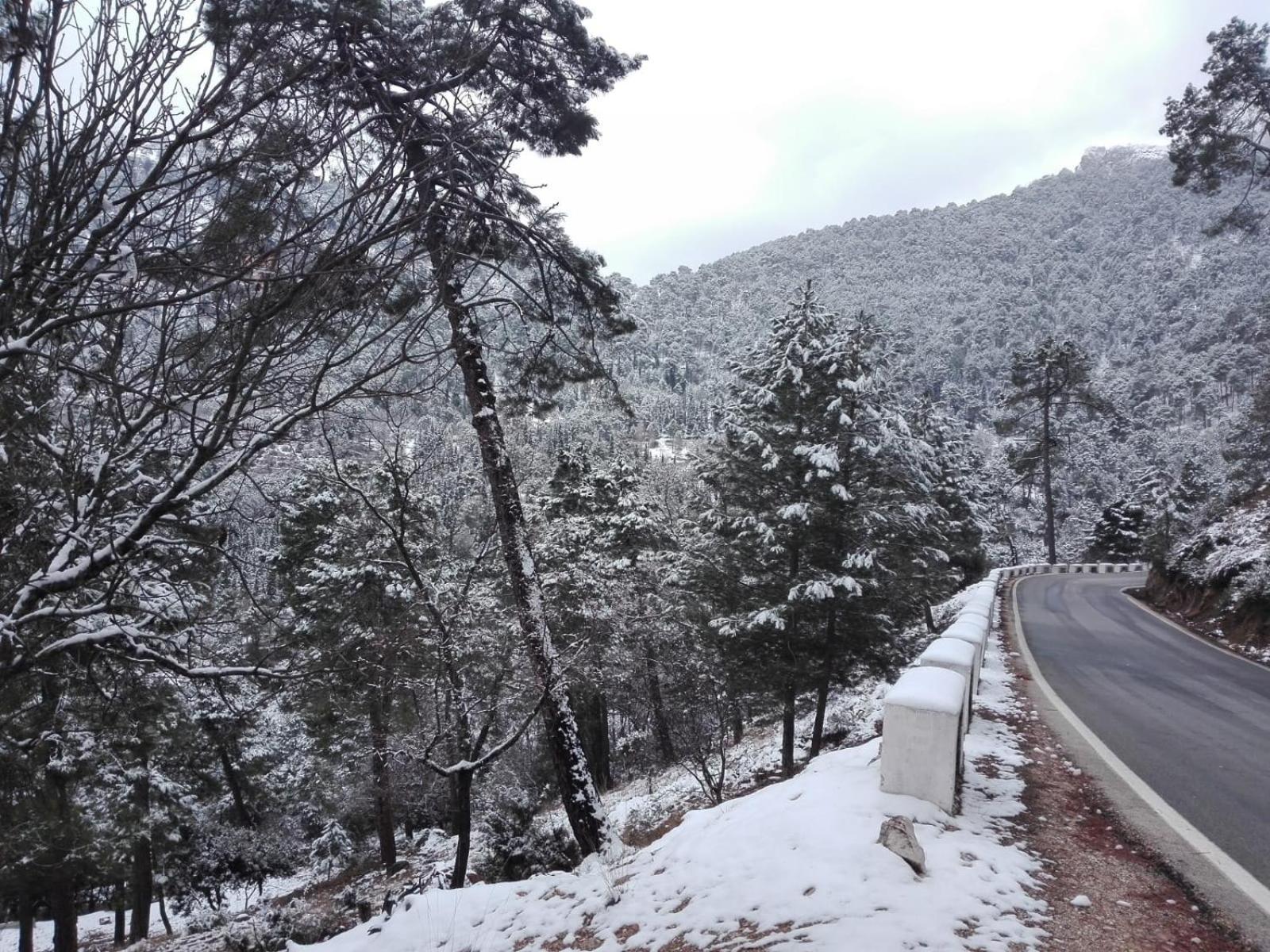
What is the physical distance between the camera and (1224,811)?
4184 millimetres

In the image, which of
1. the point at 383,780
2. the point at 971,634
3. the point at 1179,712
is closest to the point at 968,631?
the point at 971,634

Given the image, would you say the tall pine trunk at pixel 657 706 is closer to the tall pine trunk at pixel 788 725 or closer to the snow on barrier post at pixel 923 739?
the tall pine trunk at pixel 788 725

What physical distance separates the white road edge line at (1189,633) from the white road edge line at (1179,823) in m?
6.09

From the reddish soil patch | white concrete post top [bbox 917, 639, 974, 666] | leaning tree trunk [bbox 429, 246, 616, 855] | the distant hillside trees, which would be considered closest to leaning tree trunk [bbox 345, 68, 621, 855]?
leaning tree trunk [bbox 429, 246, 616, 855]

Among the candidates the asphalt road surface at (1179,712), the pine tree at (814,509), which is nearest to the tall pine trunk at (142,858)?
the pine tree at (814,509)

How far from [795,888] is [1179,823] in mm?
2627

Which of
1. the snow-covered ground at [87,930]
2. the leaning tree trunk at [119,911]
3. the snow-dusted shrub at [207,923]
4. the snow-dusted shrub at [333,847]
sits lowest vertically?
the snow-covered ground at [87,930]

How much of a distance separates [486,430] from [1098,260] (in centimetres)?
24892

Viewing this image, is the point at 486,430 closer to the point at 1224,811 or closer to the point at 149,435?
the point at 149,435

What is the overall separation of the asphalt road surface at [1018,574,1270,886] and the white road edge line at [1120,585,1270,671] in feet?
0.36

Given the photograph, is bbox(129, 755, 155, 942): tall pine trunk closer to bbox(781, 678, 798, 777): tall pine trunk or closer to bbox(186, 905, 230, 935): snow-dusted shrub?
bbox(186, 905, 230, 935): snow-dusted shrub

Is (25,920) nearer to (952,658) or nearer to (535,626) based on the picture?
(535,626)

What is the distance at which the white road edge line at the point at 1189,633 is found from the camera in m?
10.4

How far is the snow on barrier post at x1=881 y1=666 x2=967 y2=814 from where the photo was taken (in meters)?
3.47
